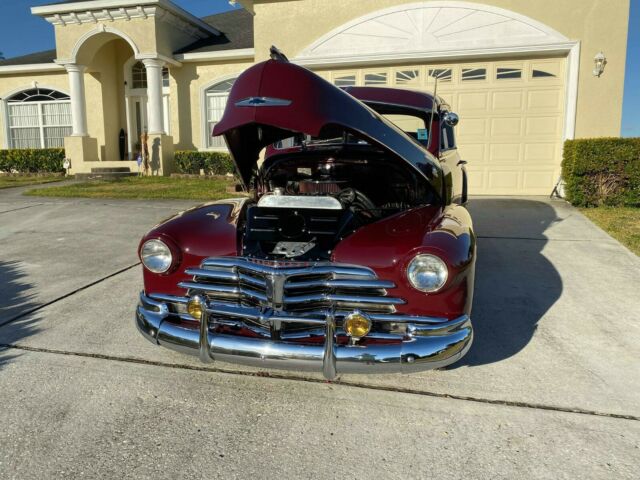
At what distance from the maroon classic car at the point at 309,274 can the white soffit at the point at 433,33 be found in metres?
7.80

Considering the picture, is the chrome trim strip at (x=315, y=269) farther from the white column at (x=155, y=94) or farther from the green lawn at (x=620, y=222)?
the white column at (x=155, y=94)

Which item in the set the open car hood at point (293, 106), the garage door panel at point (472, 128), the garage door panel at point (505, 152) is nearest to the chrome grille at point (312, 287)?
the open car hood at point (293, 106)

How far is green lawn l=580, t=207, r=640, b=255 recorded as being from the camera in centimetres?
610

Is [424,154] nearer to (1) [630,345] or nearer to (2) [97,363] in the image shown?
(1) [630,345]

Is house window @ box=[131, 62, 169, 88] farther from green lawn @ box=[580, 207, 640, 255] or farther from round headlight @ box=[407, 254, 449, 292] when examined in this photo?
round headlight @ box=[407, 254, 449, 292]

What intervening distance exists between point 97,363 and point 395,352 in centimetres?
187

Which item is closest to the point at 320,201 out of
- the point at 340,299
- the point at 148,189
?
the point at 340,299

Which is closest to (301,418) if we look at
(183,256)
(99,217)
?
(183,256)

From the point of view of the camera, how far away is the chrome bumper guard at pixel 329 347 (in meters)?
2.32

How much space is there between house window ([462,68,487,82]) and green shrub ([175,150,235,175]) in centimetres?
678

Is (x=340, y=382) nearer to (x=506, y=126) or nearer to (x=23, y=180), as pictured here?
(x=506, y=126)

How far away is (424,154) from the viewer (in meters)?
3.27

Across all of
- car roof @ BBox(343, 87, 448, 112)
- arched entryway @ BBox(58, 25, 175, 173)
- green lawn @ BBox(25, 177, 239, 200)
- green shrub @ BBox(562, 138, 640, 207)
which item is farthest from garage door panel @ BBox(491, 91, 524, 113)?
arched entryway @ BBox(58, 25, 175, 173)

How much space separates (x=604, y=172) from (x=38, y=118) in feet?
54.1
